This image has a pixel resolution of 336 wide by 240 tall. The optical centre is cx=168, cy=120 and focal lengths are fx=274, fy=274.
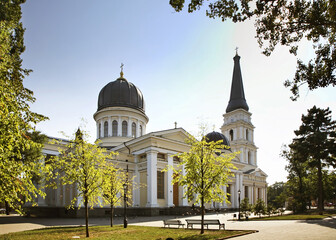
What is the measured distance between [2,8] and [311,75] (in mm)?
16780

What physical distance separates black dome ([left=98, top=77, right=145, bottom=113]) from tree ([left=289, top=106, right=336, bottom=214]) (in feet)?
83.0

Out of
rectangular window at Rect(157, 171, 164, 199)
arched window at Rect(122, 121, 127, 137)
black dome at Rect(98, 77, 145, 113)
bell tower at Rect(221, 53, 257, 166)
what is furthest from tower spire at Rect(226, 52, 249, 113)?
rectangular window at Rect(157, 171, 164, 199)

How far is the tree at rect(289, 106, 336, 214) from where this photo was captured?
1384 inches

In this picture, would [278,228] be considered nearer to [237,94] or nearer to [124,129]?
[124,129]

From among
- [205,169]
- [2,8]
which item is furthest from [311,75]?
[2,8]

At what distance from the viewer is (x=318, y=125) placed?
36.7 m

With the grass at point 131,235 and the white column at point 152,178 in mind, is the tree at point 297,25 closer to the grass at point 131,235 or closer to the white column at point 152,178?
the grass at point 131,235

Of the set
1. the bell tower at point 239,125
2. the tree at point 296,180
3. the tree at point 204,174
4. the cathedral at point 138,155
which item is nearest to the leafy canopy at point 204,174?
the tree at point 204,174

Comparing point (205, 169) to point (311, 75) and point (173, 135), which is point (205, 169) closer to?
point (311, 75)

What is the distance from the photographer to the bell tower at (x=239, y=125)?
2736 inches

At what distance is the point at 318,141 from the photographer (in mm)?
35250

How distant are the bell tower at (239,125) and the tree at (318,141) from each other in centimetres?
3139

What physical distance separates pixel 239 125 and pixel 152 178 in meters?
40.0

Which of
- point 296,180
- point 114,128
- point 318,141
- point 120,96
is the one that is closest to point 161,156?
point 114,128
